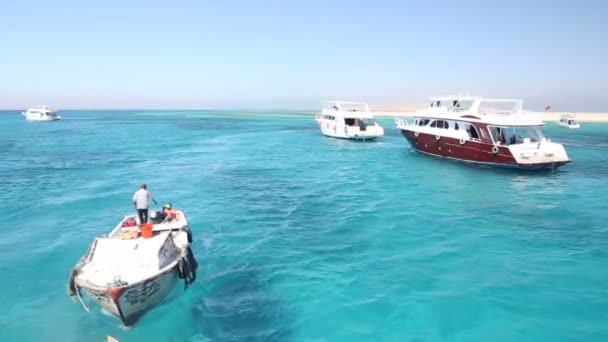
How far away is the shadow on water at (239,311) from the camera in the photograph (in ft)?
37.7

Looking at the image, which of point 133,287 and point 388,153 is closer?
point 133,287

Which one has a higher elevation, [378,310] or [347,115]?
[347,115]

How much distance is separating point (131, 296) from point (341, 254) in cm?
868

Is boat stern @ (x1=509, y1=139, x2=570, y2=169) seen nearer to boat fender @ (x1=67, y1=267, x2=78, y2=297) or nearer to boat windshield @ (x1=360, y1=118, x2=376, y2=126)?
boat windshield @ (x1=360, y1=118, x2=376, y2=126)

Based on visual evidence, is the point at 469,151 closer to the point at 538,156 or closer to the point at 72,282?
the point at 538,156

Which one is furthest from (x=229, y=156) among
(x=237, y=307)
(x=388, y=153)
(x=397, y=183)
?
(x=237, y=307)

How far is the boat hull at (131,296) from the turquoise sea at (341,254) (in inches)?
23.9

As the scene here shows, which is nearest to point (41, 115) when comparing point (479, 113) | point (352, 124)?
point (352, 124)

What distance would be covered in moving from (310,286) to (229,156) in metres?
34.4

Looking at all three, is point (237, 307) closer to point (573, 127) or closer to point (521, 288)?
point (521, 288)

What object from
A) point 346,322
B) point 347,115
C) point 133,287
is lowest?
point 346,322

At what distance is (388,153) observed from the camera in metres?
48.1

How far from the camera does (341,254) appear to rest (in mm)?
17078

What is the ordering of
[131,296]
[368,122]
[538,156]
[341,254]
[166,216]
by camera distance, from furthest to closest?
[368,122] → [538,156] → [341,254] → [166,216] → [131,296]
